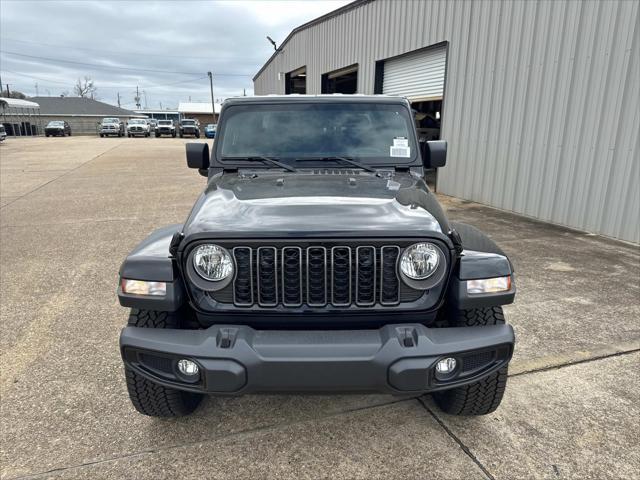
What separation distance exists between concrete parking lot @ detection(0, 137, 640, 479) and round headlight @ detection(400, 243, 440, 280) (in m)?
0.94

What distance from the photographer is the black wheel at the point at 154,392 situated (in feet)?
7.55

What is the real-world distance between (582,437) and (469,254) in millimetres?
1197

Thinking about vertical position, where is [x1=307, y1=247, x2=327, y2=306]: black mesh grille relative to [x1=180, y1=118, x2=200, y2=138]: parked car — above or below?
below

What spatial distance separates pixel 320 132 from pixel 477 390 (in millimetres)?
1980

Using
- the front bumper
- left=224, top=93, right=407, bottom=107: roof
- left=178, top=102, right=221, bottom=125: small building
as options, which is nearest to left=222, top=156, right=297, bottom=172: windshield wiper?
left=224, top=93, right=407, bottom=107: roof

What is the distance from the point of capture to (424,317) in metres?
2.24

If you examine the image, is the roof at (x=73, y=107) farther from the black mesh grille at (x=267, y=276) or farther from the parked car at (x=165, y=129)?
the black mesh grille at (x=267, y=276)

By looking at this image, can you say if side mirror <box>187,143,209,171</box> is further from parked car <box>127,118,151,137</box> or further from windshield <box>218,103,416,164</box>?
parked car <box>127,118,151,137</box>

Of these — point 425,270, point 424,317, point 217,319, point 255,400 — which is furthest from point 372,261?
point 255,400

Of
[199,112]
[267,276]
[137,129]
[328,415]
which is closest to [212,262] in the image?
[267,276]

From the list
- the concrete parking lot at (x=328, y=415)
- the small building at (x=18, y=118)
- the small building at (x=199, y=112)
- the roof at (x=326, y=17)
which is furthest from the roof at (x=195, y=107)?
the concrete parking lot at (x=328, y=415)

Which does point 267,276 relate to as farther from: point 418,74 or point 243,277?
point 418,74

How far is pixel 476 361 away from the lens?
2.11 m

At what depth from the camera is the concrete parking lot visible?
228 centimetres
